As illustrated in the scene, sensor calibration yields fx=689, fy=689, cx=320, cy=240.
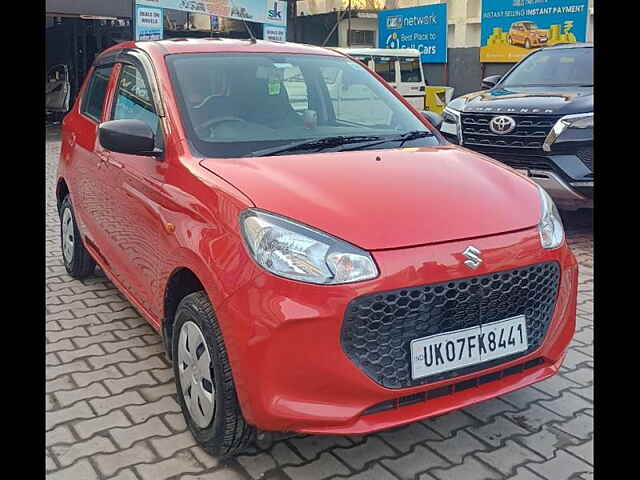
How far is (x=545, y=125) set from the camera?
639 centimetres

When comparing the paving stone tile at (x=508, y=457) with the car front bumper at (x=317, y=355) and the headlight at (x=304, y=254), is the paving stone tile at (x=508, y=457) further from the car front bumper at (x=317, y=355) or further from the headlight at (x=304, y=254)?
the headlight at (x=304, y=254)

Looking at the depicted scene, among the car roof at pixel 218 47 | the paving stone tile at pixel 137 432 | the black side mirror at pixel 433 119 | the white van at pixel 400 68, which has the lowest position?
the paving stone tile at pixel 137 432

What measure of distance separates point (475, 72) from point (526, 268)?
1862 cm

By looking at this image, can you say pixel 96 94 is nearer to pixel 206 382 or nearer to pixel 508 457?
pixel 206 382

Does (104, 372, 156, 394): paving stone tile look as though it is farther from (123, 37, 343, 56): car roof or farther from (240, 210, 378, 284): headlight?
(123, 37, 343, 56): car roof

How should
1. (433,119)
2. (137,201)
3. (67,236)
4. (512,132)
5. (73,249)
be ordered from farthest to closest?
(512,132), (67,236), (73,249), (433,119), (137,201)

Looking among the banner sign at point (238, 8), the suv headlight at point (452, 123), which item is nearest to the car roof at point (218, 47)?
the suv headlight at point (452, 123)

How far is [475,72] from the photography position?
20219 mm

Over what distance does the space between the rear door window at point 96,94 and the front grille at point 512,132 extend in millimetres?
3851

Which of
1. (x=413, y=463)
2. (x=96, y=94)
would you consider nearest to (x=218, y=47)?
(x=96, y=94)

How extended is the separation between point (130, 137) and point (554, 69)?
599 centimetres

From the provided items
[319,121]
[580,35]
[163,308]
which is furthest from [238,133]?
[580,35]

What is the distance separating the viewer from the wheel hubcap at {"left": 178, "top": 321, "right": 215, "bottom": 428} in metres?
2.72

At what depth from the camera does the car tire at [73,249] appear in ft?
16.4
